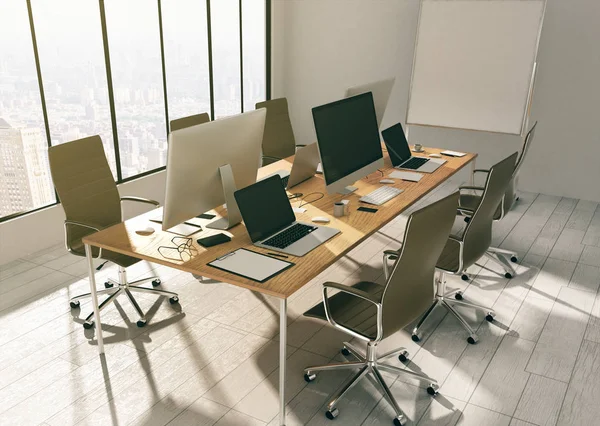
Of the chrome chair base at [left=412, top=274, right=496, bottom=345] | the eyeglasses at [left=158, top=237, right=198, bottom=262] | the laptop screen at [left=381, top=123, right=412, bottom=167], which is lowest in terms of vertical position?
the chrome chair base at [left=412, top=274, right=496, bottom=345]

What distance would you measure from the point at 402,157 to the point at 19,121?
306cm

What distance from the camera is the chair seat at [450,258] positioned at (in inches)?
139

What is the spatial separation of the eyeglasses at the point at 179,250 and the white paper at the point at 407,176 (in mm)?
1854

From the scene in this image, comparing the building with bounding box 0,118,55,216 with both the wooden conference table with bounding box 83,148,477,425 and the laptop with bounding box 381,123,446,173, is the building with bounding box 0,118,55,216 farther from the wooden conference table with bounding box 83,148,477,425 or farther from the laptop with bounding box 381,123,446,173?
the laptop with bounding box 381,123,446,173

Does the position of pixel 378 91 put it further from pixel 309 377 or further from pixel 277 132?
pixel 309 377

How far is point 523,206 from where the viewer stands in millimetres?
6059

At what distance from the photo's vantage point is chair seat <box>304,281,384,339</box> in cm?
285

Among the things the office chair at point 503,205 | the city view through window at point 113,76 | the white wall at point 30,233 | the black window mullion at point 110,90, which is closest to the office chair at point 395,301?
the office chair at point 503,205

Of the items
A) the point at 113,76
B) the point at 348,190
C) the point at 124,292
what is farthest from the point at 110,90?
the point at 348,190

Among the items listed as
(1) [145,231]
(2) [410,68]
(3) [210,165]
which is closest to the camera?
(3) [210,165]

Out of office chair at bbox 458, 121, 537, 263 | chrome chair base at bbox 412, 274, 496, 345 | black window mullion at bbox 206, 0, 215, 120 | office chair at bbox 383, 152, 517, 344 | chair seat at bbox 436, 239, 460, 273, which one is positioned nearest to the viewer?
office chair at bbox 383, 152, 517, 344

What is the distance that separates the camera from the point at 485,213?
11.5ft

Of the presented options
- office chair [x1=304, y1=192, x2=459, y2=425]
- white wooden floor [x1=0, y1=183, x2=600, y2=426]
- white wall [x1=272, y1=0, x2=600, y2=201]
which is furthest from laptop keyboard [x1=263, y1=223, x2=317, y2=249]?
white wall [x1=272, y1=0, x2=600, y2=201]

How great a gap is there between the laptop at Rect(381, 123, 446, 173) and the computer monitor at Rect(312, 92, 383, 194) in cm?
51
